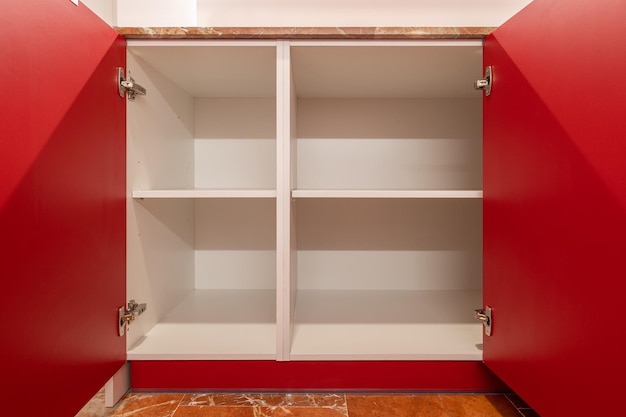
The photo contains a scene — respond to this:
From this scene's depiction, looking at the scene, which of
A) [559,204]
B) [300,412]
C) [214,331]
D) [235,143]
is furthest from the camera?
[235,143]

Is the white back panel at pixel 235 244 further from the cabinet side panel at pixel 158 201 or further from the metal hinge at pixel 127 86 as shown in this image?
the metal hinge at pixel 127 86

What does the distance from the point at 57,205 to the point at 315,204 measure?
0.90 m

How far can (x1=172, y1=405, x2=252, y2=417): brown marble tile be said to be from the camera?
2.65 ft

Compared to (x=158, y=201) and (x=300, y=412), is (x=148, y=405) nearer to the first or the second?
(x=300, y=412)

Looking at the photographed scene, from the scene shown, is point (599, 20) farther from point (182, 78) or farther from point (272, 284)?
point (272, 284)

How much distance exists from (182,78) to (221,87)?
141mm

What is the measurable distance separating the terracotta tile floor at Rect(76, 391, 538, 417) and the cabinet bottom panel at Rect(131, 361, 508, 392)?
0.7 inches

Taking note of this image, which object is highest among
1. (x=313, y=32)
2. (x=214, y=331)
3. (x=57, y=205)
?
(x=313, y=32)

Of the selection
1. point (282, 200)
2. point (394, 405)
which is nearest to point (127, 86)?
point (282, 200)

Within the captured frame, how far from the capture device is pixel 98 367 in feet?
2.43

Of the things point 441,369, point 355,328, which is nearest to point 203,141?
point 355,328

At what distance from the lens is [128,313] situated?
2.83 ft

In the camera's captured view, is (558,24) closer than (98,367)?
Yes

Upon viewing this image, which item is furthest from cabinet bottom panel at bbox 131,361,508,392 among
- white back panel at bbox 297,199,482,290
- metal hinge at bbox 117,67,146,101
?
metal hinge at bbox 117,67,146,101
